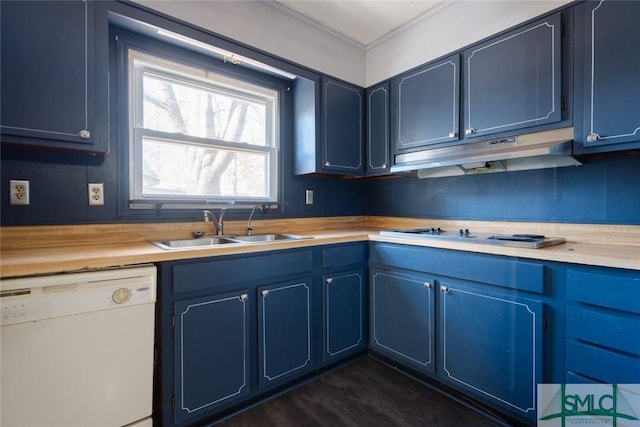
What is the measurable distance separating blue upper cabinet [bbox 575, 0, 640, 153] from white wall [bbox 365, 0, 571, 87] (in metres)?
0.23

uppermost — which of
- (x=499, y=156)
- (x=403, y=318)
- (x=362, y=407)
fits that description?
(x=499, y=156)

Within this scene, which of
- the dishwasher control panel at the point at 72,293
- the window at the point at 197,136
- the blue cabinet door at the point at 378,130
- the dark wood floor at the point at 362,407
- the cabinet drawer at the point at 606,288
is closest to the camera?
the dishwasher control panel at the point at 72,293

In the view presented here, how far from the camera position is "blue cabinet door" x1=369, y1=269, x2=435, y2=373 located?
6.15 feet

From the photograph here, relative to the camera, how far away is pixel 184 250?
1.43 m

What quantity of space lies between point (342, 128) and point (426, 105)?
2.19 feet

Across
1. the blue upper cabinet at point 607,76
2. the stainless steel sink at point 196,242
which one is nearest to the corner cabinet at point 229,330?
the stainless steel sink at point 196,242

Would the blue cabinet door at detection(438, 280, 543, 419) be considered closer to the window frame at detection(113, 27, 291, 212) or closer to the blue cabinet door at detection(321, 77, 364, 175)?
the blue cabinet door at detection(321, 77, 364, 175)

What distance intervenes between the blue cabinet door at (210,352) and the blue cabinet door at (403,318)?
3.15 ft

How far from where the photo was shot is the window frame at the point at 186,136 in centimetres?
175

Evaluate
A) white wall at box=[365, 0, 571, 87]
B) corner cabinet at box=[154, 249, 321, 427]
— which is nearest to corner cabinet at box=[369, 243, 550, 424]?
corner cabinet at box=[154, 249, 321, 427]

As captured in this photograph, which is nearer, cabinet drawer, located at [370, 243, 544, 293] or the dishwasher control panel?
the dishwasher control panel

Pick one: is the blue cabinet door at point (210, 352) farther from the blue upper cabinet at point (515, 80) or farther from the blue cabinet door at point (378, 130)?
the blue upper cabinet at point (515, 80)

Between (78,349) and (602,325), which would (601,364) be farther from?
(78,349)

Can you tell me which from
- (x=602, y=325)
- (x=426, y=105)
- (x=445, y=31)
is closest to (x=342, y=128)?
(x=426, y=105)
